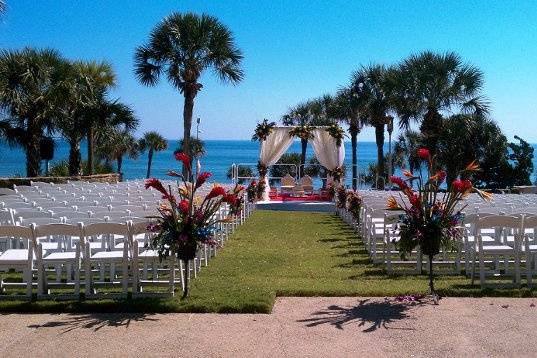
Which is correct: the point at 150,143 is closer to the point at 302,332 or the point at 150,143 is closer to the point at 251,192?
→ the point at 251,192

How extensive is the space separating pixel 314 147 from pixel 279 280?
17.3 meters

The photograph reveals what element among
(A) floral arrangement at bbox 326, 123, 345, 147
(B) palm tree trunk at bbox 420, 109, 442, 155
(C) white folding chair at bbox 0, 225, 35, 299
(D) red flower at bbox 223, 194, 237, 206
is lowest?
(C) white folding chair at bbox 0, 225, 35, 299

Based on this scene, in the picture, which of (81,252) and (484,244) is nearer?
(81,252)

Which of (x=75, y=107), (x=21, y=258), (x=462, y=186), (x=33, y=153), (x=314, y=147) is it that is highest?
(x=75, y=107)

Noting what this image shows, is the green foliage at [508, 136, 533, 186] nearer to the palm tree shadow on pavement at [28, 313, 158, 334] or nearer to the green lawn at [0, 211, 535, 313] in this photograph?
the green lawn at [0, 211, 535, 313]

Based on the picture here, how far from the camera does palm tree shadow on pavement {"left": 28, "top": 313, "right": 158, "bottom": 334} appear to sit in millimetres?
6723

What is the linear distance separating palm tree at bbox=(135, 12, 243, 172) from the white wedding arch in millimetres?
4561

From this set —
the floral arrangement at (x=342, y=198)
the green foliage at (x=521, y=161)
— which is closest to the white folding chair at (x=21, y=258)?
the floral arrangement at (x=342, y=198)

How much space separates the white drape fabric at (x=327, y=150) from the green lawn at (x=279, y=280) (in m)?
10.8

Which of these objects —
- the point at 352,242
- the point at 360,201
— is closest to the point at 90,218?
the point at 352,242

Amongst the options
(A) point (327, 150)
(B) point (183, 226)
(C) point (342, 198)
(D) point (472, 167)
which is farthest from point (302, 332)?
(A) point (327, 150)

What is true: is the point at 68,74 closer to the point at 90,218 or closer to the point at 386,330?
the point at 90,218

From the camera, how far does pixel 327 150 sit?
25.9 m

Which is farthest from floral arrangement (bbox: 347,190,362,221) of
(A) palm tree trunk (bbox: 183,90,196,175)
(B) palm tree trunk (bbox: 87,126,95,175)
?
(A) palm tree trunk (bbox: 183,90,196,175)
